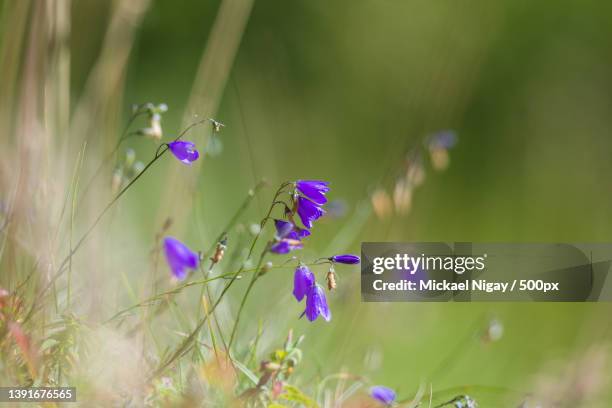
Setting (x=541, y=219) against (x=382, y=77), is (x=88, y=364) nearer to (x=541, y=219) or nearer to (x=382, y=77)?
(x=541, y=219)

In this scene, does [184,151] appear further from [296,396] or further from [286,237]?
[296,396]

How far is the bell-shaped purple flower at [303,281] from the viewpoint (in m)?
0.85

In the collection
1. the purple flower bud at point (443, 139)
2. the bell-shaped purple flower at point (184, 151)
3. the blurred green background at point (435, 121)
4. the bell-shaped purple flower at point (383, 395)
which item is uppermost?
the blurred green background at point (435, 121)

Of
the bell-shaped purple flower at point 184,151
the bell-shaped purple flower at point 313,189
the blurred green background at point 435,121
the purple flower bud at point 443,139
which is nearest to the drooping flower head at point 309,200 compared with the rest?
the bell-shaped purple flower at point 313,189

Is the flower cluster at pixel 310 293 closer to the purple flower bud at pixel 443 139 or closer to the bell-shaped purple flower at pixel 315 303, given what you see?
the bell-shaped purple flower at pixel 315 303

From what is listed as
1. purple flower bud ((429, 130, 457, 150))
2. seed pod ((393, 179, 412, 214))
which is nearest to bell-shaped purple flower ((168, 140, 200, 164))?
seed pod ((393, 179, 412, 214))

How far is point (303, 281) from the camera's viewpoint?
853mm

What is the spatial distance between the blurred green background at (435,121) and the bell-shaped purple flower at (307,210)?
1294 mm

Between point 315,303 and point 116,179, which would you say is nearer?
point 315,303

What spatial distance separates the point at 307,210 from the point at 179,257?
0.78 feet

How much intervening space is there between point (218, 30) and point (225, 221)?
1.39m

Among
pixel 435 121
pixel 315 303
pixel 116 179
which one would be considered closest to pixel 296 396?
pixel 315 303

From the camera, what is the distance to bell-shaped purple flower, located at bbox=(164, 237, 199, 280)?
100 centimetres

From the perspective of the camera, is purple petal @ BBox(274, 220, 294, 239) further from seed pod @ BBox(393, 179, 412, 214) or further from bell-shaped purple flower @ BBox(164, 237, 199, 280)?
seed pod @ BBox(393, 179, 412, 214)
